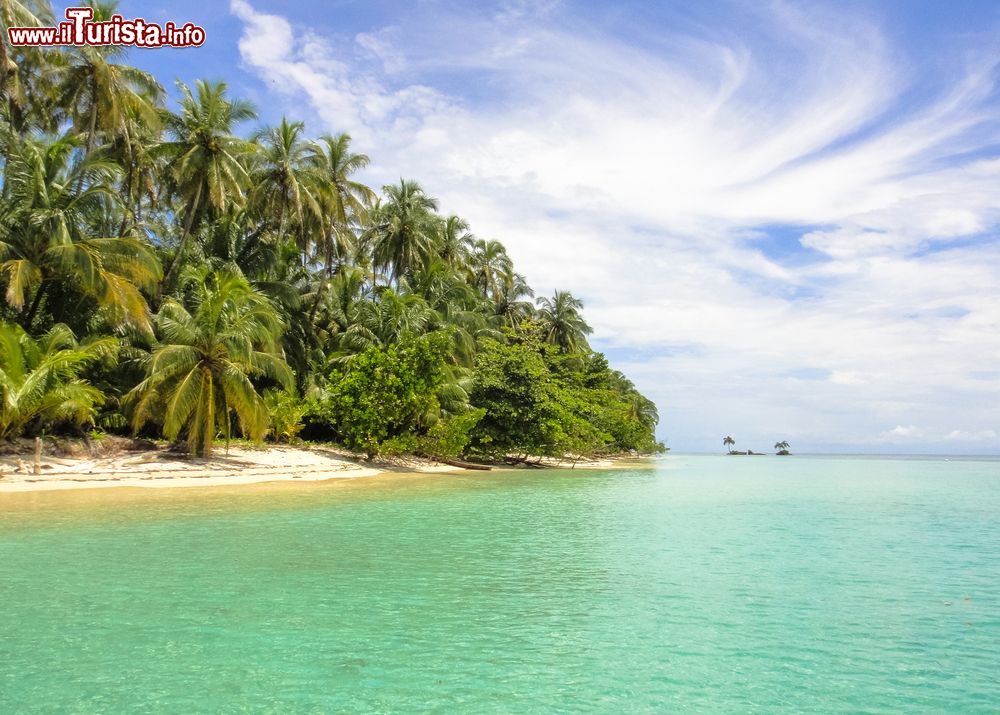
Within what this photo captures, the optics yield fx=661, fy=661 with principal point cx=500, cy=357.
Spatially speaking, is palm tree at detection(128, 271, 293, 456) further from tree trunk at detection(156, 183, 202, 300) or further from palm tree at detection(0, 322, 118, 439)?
tree trunk at detection(156, 183, 202, 300)

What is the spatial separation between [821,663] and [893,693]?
0.66 m

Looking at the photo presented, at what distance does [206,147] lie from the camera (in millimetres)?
28562

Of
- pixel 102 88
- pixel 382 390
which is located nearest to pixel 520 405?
pixel 382 390

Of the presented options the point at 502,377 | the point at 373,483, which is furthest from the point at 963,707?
the point at 502,377

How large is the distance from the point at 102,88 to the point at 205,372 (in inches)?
552

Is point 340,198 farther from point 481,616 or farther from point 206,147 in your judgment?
point 481,616

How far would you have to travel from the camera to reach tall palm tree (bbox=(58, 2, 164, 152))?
88.9 ft

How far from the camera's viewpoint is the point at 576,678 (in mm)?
5098

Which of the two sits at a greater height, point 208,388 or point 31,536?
point 208,388

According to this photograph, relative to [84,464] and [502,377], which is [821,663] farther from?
[502,377]

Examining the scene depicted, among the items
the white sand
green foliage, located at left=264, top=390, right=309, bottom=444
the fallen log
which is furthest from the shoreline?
the fallen log

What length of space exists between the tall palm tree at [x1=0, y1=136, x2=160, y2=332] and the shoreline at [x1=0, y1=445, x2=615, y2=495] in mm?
4735

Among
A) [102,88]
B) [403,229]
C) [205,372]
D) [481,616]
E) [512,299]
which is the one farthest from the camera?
[512,299]

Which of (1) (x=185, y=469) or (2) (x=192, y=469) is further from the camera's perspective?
(2) (x=192, y=469)
